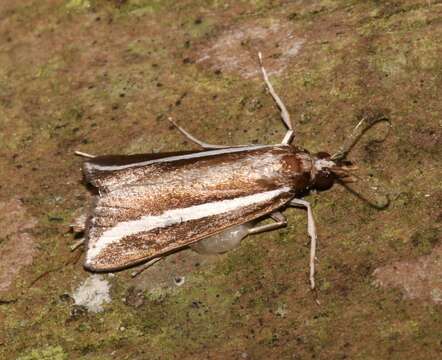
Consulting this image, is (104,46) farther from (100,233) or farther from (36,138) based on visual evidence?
(100,233)

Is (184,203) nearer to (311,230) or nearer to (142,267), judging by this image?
(142,267)

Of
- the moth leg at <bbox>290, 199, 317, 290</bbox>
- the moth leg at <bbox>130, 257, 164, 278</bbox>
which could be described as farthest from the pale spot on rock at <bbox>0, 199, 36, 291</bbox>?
the moth leg at <bbox>290, 199, 317, 290</bbox>

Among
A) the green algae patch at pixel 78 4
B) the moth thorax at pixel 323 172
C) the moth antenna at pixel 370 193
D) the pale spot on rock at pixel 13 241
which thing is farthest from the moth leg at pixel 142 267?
the green algae patch at pixel 78 4

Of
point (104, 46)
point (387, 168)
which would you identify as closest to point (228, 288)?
point (387, 168)

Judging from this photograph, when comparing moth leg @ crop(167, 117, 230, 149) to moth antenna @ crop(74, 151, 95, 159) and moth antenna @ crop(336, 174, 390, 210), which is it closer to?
moth antenna @ crop(74, 151, 95, 159)

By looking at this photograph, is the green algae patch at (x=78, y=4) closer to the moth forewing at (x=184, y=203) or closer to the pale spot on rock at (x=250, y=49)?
the pale spot on rock at (x=250, y=49)

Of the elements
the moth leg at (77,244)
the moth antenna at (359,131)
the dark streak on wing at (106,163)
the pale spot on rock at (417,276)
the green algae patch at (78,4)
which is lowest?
the pale spot on rock at (417,276)

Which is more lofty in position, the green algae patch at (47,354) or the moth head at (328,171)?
the moth head at (328,171)

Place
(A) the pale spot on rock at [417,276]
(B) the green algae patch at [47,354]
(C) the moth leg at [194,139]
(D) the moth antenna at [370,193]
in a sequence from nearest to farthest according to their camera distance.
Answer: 1. (A) the pale spot on rock at [417,276]
2. (B) the green algae patch at [47,354]
3. (D) the moth antenna at [370,193]
4. (C) the moth leg at [194,139]

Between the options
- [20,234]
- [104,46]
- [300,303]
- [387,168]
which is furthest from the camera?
[104,46]
